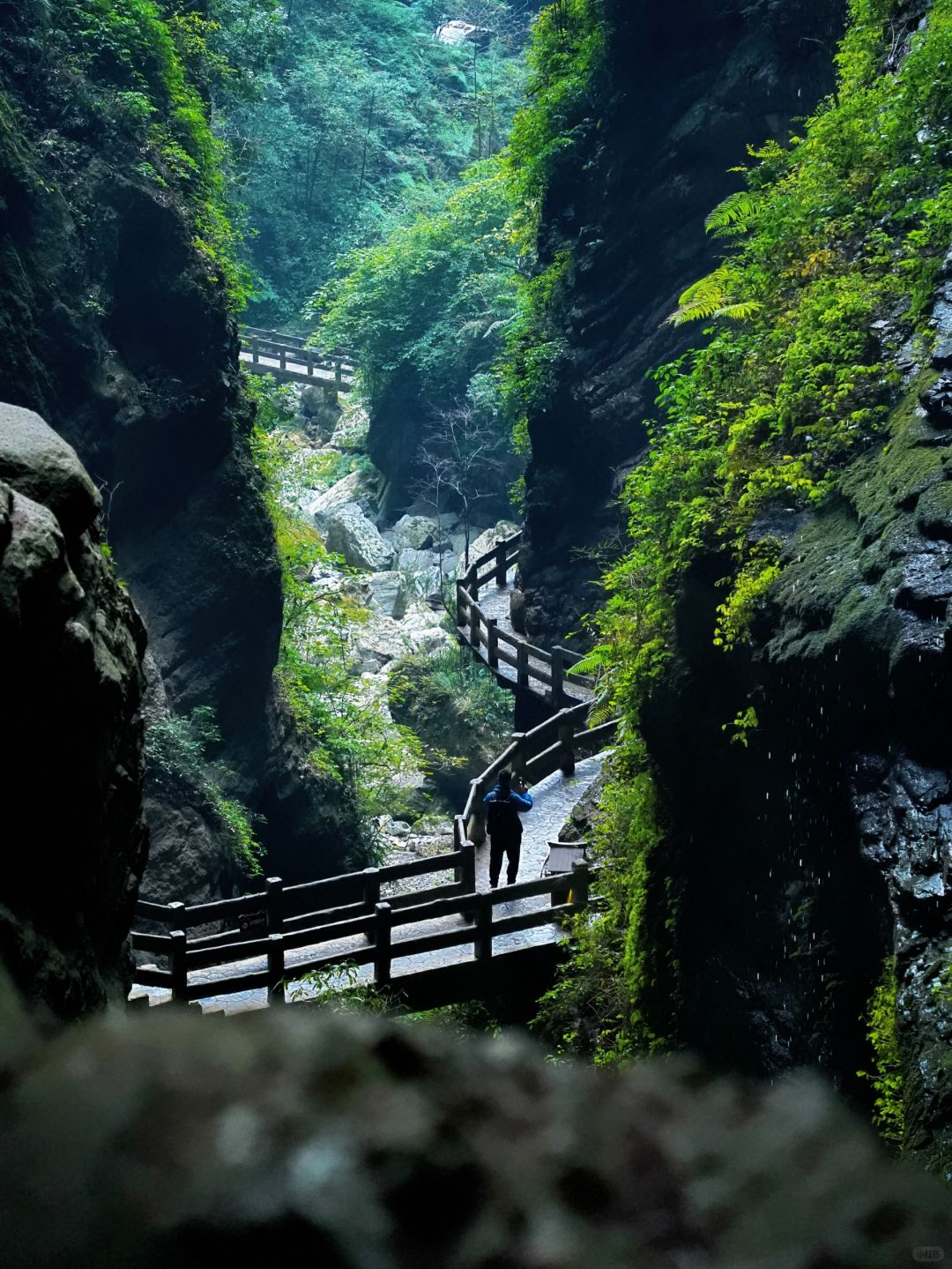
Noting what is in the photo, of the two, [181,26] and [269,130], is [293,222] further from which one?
[181,26]

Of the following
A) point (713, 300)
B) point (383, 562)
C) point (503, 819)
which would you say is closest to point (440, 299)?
point (383, 562)

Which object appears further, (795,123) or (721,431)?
(795,123)

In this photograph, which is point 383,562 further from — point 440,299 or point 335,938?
point 335,938

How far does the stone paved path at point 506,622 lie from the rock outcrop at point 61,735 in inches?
621

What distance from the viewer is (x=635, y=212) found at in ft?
73.9

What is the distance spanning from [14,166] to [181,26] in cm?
579

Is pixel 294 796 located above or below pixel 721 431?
below

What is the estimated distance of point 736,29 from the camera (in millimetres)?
20812

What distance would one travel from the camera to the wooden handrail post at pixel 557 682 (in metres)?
20.8

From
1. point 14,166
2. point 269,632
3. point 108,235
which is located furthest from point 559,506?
point 14,166

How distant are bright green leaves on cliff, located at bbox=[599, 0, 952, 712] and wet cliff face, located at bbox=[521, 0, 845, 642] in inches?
383

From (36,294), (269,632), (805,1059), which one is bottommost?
(805,1059)

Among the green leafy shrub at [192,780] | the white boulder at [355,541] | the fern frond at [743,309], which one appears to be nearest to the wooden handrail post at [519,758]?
the green leafy shrub at [192,780]

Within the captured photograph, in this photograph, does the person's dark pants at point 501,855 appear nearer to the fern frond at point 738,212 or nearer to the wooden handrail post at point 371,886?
the wooden handrail post at point 371,886
